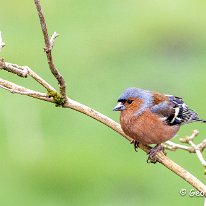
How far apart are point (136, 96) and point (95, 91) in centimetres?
465

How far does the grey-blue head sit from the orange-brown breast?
4 centimetres

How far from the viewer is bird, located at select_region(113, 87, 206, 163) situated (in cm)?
760

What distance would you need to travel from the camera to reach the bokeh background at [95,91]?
10.8 metres

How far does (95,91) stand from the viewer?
12.5 metres

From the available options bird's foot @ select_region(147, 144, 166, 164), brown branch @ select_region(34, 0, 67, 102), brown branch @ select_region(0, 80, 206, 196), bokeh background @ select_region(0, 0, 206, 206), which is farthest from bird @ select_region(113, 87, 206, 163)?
bokeh background @ select_region(0, 0, 206, 206)

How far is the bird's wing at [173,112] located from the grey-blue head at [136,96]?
0.07 m

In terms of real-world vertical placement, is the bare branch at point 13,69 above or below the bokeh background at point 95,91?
below

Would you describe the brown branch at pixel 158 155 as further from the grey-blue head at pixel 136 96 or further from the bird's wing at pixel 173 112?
the bird's wing at pixel 173 112

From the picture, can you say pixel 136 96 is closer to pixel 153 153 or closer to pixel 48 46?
pixel 153 153

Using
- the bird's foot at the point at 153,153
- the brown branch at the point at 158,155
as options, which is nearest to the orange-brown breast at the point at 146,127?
the bird's foot at the point at 153,153

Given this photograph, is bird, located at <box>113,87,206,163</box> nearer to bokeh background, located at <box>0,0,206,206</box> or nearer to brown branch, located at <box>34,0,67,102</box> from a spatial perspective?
brown branch, located at <box>34,0,67,102</box>

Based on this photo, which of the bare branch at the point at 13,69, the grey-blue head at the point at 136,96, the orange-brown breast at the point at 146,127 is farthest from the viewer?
the grey-blue head at the point at 136,96

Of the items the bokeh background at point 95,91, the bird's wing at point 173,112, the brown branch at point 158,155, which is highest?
the bokeh background at point 95,91

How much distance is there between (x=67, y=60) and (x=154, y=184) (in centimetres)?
318
